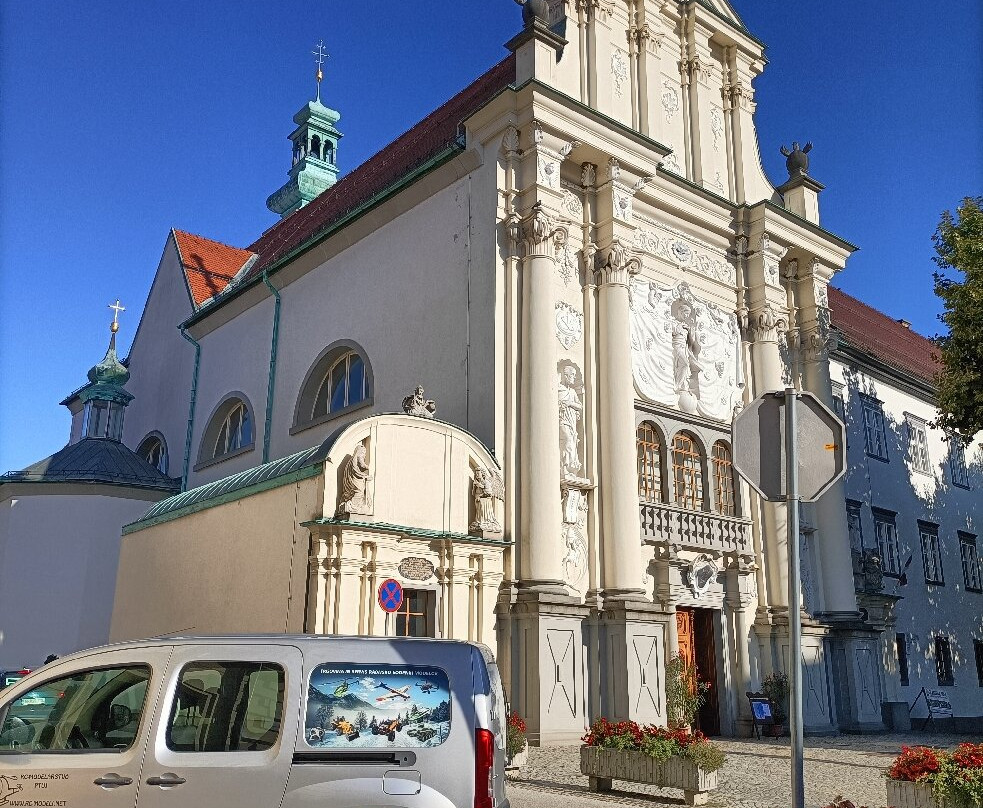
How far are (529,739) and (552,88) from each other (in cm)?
1188

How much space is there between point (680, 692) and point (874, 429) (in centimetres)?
1431

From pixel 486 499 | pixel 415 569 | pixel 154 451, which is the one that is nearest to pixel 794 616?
pixel 415 569

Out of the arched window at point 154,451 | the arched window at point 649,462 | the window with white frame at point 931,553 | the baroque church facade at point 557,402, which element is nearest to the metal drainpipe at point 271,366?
the baroque church facade at point 557,402

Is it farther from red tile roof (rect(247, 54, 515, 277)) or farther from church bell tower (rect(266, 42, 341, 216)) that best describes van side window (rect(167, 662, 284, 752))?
church bell tower (rect(266, 42, 341, 216))

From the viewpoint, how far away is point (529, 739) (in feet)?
49.9

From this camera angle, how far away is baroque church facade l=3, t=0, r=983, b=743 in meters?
15.6

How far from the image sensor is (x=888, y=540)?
2730 cm

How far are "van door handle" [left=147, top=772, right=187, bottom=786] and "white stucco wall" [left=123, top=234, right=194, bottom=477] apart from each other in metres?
25.1

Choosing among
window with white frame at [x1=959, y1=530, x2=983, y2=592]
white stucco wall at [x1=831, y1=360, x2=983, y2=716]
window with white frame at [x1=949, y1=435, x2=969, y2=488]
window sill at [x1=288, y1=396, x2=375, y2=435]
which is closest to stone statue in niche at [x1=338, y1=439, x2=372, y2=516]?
window sill at [x1=288, y1=396, x2=375, y2=435]

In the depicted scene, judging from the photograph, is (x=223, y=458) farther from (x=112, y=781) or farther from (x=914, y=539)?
(x=112, y=781)

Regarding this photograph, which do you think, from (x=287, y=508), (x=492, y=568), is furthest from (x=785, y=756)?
(x=287, y=508)

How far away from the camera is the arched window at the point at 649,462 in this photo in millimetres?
19234

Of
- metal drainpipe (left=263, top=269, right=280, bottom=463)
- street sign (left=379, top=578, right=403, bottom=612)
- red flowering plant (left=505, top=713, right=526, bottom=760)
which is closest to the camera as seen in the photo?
red flowering plant (left=505, top=713, right=526, bottom=760)

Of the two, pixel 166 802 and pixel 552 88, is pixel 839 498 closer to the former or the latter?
pixel 552 88
